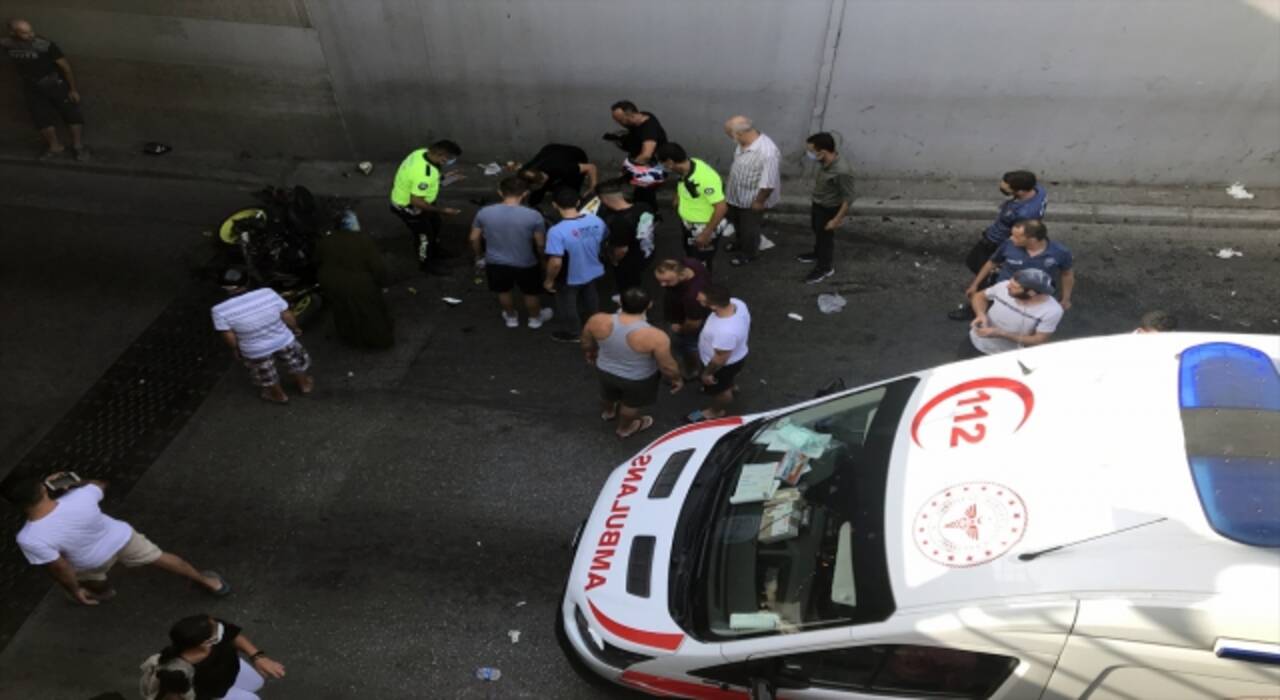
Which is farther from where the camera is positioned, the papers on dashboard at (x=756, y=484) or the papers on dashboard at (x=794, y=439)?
the papers on dashboard at (x=794, y=439)

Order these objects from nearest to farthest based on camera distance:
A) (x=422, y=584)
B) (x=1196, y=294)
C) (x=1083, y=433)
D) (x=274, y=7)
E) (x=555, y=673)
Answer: (x=1083, y=433) < (x=555, y=673) < (x=422, y=584) < (x=1196, y=294) < (x=274, y=7)

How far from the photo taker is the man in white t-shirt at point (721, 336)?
5.51 m

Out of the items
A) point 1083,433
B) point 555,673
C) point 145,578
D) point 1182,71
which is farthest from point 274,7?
point 1182,71

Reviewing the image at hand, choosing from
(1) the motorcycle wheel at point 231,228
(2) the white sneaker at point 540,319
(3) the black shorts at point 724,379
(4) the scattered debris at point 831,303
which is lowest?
(2) the white sneaker at point 540,319

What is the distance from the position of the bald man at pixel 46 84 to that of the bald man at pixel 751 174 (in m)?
7.84

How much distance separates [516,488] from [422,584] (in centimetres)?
98

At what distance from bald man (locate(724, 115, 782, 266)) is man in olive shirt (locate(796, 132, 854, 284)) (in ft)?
1.25

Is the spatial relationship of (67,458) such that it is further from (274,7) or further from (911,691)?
(911,691)

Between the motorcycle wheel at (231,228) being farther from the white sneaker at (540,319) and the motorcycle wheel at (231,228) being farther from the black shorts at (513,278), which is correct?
Answer: the white sneaker at (540,319)

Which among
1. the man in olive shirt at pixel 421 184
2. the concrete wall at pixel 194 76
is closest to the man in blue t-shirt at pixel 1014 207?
the man in olive shirt at pixel 421 184

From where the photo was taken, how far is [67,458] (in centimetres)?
627

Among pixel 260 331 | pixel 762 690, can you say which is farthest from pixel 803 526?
pixel 260 331

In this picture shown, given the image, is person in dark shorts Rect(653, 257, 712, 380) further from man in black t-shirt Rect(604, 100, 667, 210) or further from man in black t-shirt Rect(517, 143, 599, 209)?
man in black t-shirt Rect(517, 143, 599, 209)

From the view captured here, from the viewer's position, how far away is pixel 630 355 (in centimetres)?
567
